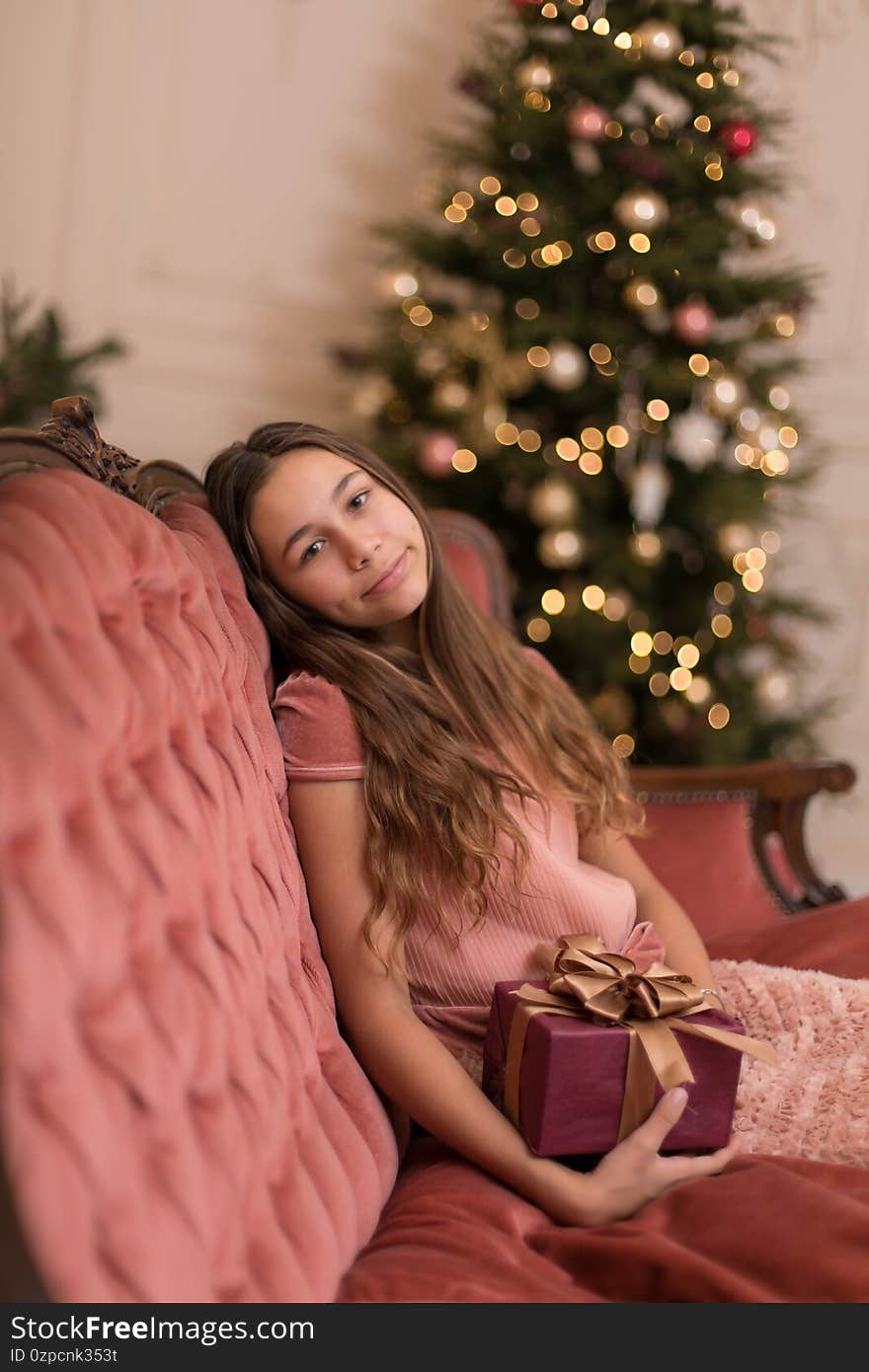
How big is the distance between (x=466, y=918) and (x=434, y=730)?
23cm

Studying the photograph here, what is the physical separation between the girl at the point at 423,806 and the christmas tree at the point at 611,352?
3.84ft

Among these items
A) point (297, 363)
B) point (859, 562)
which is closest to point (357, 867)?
point (297, 363)

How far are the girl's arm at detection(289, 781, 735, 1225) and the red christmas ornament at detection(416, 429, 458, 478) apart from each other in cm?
156

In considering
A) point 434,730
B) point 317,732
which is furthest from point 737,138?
point 317,732

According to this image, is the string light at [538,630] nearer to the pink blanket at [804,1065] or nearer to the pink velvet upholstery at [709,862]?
the pink velvet upholstery at [709,862]

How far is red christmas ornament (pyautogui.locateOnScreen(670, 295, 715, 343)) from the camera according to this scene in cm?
266

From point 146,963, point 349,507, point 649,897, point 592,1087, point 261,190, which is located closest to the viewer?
point 146,963

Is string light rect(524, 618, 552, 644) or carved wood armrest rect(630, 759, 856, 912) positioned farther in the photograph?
string light rect(524, 618, 552, 644)

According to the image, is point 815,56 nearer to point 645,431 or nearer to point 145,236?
point 645,431

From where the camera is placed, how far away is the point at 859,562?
11.7 feet

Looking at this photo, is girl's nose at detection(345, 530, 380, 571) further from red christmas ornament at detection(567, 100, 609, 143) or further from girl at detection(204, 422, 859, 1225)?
red christmas ornament at detection(567, 100, 609, 143)

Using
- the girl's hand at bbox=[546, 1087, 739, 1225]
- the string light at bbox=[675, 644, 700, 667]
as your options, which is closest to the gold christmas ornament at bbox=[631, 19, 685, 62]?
the string light at bbox=[675, 644, 700, 667]

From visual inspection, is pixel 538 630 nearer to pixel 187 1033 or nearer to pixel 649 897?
pixel 649 897

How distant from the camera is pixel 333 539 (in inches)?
54.4
